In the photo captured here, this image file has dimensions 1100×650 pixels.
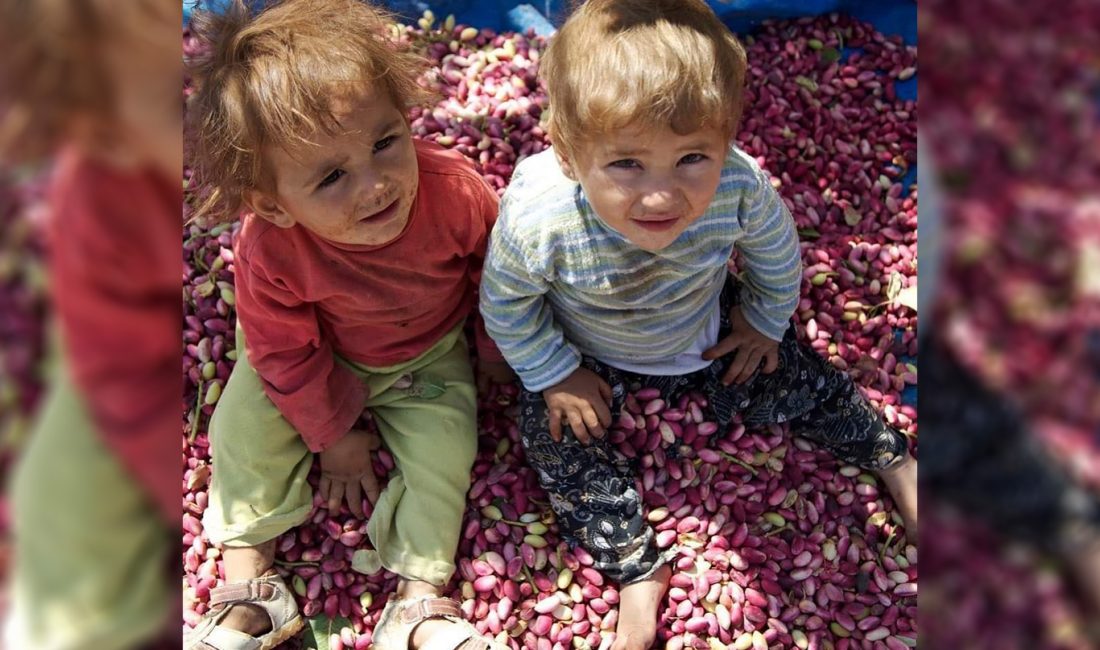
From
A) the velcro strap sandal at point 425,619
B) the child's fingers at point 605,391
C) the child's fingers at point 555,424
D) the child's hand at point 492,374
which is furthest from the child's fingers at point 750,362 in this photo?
the velcro strap sandal at point 425,619

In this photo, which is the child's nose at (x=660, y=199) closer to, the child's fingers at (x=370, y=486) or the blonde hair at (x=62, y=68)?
the child's fingers at (x=370, y=486)

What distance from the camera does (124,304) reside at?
36 cm

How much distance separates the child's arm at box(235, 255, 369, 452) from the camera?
5.88ft

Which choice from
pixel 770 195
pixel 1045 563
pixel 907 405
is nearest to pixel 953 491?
pixel 1045 563

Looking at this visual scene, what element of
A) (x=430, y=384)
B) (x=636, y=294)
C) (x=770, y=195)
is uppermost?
(x=770, y=195)

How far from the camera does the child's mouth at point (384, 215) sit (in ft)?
5.23

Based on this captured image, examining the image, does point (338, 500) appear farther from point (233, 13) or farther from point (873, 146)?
point (873, 146)

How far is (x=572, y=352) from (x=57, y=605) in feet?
5.13

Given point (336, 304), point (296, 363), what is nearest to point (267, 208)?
point (336, 304)

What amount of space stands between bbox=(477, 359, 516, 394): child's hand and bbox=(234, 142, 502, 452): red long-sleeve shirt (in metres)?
0.07

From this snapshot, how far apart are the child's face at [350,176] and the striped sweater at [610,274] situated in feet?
0.72

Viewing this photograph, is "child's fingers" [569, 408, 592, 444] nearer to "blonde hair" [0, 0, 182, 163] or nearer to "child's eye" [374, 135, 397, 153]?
"child's eye" [374, 135, 397, 153]

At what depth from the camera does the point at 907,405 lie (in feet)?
7.25

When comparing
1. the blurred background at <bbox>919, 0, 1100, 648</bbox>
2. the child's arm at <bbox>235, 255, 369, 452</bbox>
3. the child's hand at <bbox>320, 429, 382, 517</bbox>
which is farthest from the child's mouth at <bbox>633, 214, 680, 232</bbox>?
the blurred background at <bbox>919, 0, 1100, 648</bbox>
